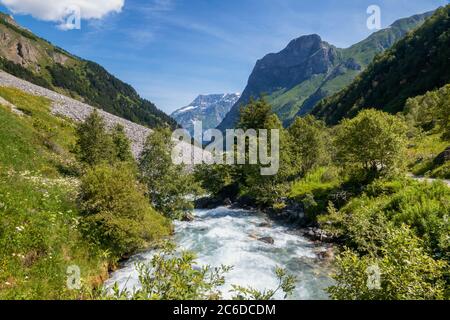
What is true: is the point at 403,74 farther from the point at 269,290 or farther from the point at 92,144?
the point at 269,290

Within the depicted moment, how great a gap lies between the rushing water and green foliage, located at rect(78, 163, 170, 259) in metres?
1.48

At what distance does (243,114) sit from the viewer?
54.8 meters

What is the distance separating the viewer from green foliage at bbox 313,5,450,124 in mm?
129875

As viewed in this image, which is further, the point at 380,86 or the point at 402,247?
the point at 380,86

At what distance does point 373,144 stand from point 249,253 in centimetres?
1584

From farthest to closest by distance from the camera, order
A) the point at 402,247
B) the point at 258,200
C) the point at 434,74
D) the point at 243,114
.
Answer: the point at 434,74, the point at 243,114, the point at 258,200, the point at 402,247

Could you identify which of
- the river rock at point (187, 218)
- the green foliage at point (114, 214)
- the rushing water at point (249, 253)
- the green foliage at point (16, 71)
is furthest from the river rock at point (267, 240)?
the green foliage at point (16, 71)

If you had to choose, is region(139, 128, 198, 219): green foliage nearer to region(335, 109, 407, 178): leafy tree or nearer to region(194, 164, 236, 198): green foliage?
region(335, 109, 407, 178): leafy tree

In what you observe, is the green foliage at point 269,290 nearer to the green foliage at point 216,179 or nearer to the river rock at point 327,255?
the river rock at point 327,255

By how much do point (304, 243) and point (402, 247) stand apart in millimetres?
20884

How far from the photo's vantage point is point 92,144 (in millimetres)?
32062

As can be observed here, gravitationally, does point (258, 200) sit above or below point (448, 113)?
below
